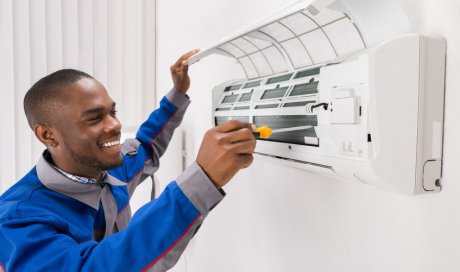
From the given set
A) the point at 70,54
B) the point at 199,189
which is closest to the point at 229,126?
the point at 199,189

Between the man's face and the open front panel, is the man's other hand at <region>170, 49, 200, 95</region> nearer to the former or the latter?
the open front panel

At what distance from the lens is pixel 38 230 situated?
2.84ft

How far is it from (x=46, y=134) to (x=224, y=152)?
619 millimetres

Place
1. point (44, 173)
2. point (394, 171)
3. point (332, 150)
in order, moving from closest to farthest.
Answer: point (394, 171) < point (332, 150) < point (44, 173)

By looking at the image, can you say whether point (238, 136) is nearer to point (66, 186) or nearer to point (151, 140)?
point (66, 186)

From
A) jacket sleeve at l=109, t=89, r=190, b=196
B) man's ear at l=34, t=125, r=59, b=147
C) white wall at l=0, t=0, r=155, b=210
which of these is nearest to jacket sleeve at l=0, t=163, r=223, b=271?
man's ear at l=34, t=125, r=59, b=147

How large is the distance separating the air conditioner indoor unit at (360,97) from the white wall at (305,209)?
1.8 inches

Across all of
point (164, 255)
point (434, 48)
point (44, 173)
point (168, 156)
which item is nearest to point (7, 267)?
point (44, 173)

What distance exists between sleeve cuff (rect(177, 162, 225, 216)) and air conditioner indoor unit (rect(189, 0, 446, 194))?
26 cm

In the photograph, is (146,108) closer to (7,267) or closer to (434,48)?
(7,267)

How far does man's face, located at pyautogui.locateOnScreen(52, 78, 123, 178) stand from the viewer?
3.49 feet

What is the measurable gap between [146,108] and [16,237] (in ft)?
5.68

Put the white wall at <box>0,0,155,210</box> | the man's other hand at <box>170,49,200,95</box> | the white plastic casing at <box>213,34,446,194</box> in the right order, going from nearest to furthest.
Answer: the white plastic casing at <box>213,34,446,194</box>
the man's other hand at <box>170,49,200,95</box>
the white wall at <box>0,0,155,210</box>

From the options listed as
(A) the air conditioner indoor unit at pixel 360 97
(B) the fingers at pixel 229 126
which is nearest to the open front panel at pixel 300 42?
(A) the air conditioner indoor unit at pixel 360 97
